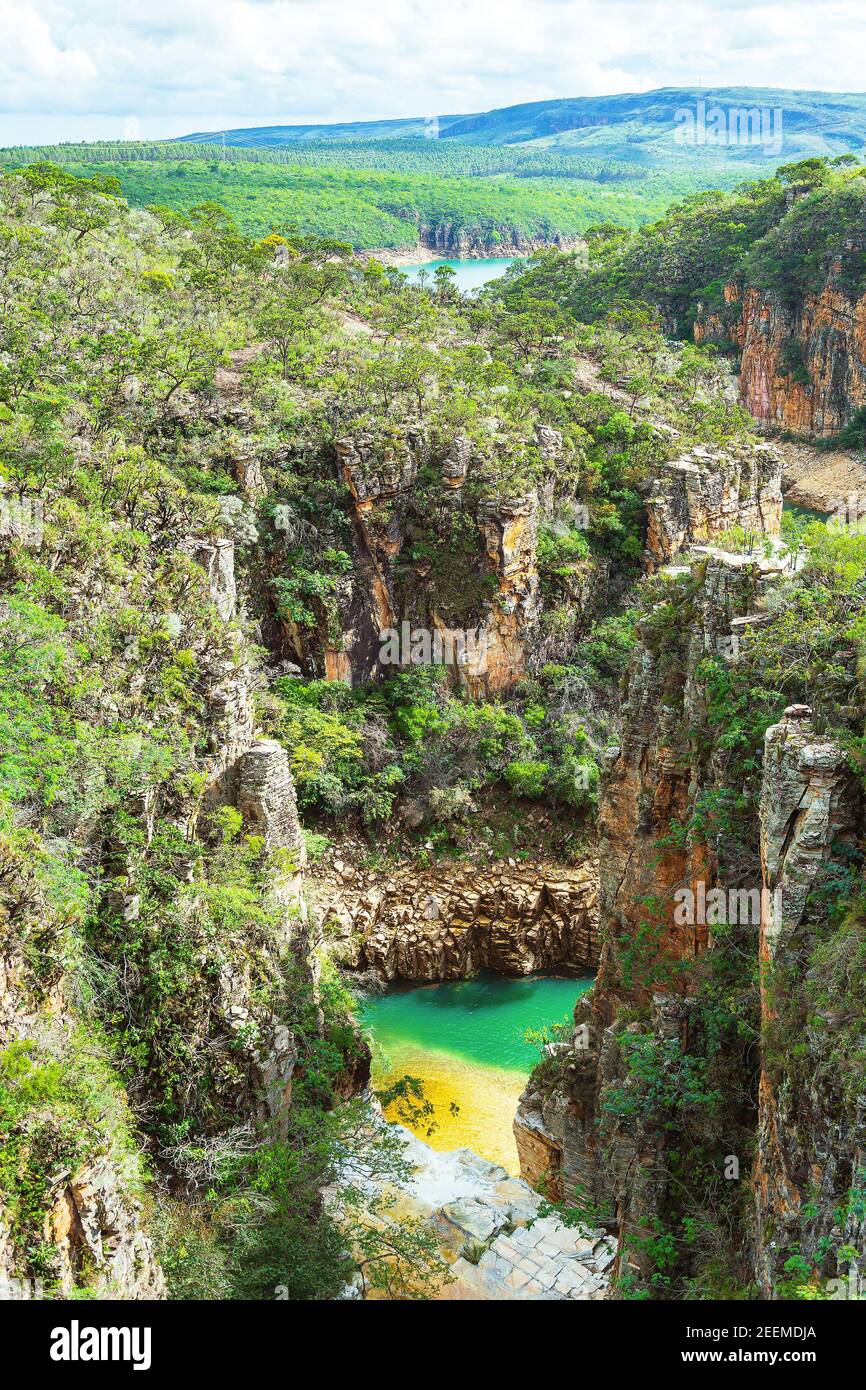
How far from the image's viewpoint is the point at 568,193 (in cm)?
11062

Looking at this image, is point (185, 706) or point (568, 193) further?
point (568, 193)

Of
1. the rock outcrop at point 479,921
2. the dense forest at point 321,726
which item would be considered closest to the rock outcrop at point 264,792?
the dense forest at point 321,726

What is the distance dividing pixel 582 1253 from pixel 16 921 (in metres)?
8.78

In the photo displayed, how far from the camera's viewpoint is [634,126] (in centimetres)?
15700

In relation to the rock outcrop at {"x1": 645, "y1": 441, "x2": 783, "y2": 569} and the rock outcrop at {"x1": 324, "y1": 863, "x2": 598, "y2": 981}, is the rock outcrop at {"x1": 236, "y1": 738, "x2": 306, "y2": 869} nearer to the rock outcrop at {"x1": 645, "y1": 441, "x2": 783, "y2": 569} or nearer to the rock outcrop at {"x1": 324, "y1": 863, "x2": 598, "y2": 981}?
the rock outcrop at {"x1": 324, "y1": 863, "x2": 598, "y2": 981}

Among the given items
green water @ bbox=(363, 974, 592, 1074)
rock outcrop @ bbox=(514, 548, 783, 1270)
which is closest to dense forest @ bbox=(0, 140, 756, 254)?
green water @ bbox=(363, 974, 592, 1074)

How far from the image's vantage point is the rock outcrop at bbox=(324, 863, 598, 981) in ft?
84.2

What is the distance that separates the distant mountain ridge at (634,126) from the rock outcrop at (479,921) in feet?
313

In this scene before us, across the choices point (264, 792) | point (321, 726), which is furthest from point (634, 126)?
point (264, 792)

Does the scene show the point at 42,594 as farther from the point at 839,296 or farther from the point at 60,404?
the point at 839,296

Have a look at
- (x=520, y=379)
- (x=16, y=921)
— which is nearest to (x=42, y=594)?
(x=16, y=921)

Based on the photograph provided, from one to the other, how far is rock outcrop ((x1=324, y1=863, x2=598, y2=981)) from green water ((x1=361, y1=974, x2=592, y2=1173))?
19.6 inches

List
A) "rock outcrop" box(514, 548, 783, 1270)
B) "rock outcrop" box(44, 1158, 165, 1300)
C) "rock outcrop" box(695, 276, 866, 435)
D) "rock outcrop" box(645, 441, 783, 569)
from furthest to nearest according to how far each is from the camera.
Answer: "rock outcrop" box(695, 276, 866, 435)
"rock outcrop" box(645, 441, 783, 569)
"rock outcrop" box(514, 548, 783, 1270)
"rock outcrop" box(44, 1158, 165, 1300)

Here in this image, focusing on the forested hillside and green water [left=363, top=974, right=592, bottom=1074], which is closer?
green water [left=363, top=974, right=592, bottom=1074]
